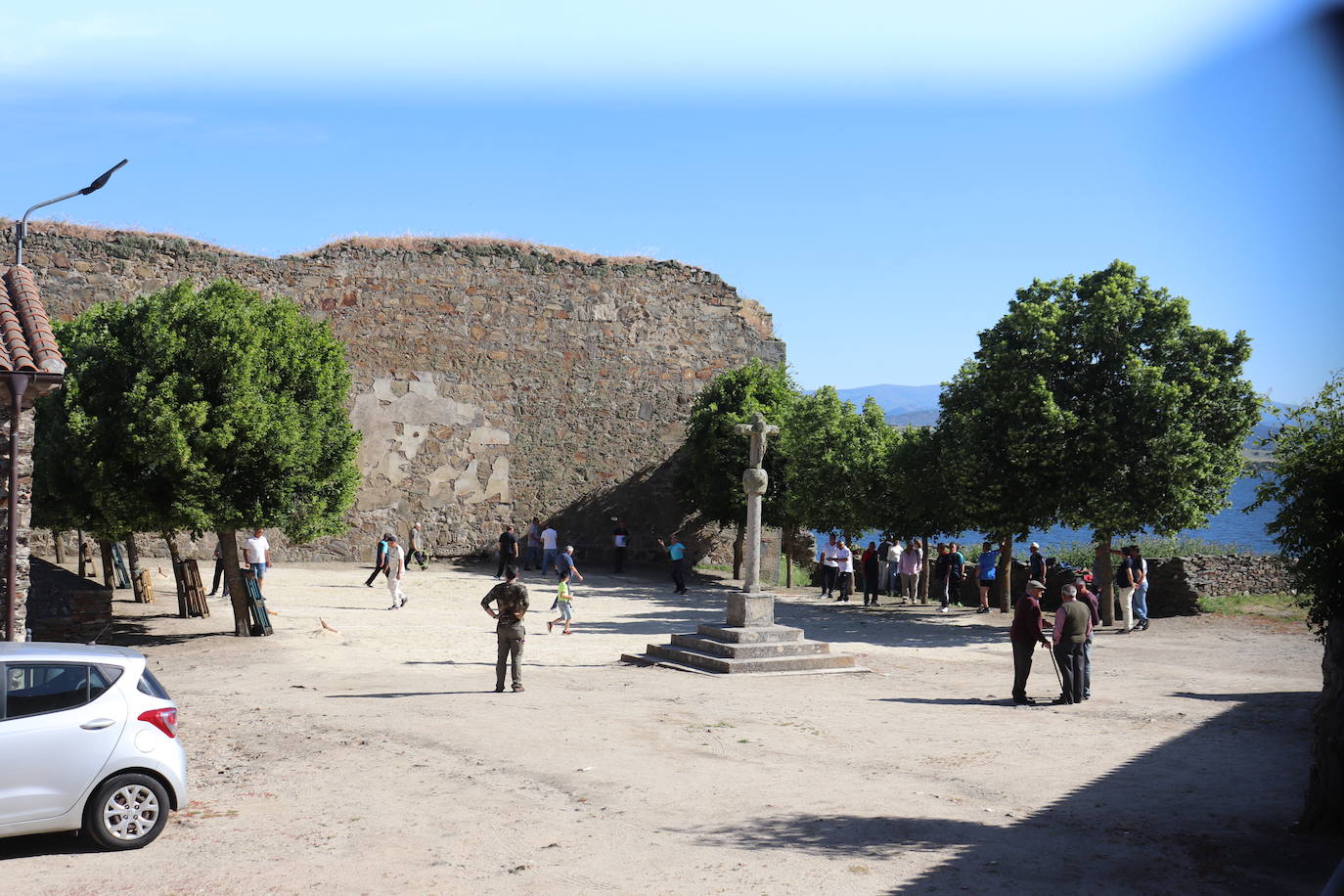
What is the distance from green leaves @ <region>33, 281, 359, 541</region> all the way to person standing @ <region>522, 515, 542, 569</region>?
1122 cm

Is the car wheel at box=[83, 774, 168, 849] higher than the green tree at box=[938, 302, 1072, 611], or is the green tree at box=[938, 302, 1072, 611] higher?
the green tree at box=[938, 302, 1072, 611]

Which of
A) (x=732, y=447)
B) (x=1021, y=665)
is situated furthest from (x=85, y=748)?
(x=732, y=447)

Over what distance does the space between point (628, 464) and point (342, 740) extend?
20.3 metres

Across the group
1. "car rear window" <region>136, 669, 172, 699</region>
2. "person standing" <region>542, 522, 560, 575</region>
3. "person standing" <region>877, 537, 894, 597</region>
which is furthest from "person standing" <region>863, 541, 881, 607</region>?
"car rear window" <region>136, 669, 172, 699</region>

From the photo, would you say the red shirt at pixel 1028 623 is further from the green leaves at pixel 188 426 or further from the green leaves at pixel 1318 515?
the green leaves at pixel 188 426

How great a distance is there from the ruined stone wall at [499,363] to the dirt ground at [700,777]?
36.7ft

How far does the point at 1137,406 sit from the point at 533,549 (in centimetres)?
1537

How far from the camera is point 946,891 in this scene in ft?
22.3

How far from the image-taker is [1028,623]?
44.8ft

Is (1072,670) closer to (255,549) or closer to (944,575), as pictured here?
(944,575)

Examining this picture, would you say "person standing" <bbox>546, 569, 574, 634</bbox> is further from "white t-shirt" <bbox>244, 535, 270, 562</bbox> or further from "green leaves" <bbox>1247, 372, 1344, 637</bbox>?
"green leaves" <bbox>1247, 372, 1344, 637</bbox>

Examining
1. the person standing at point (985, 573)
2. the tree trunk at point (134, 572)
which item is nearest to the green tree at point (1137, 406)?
the person standing at point (985, 573)

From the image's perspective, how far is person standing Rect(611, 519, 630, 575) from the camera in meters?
29.4

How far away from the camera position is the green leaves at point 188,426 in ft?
54.7
